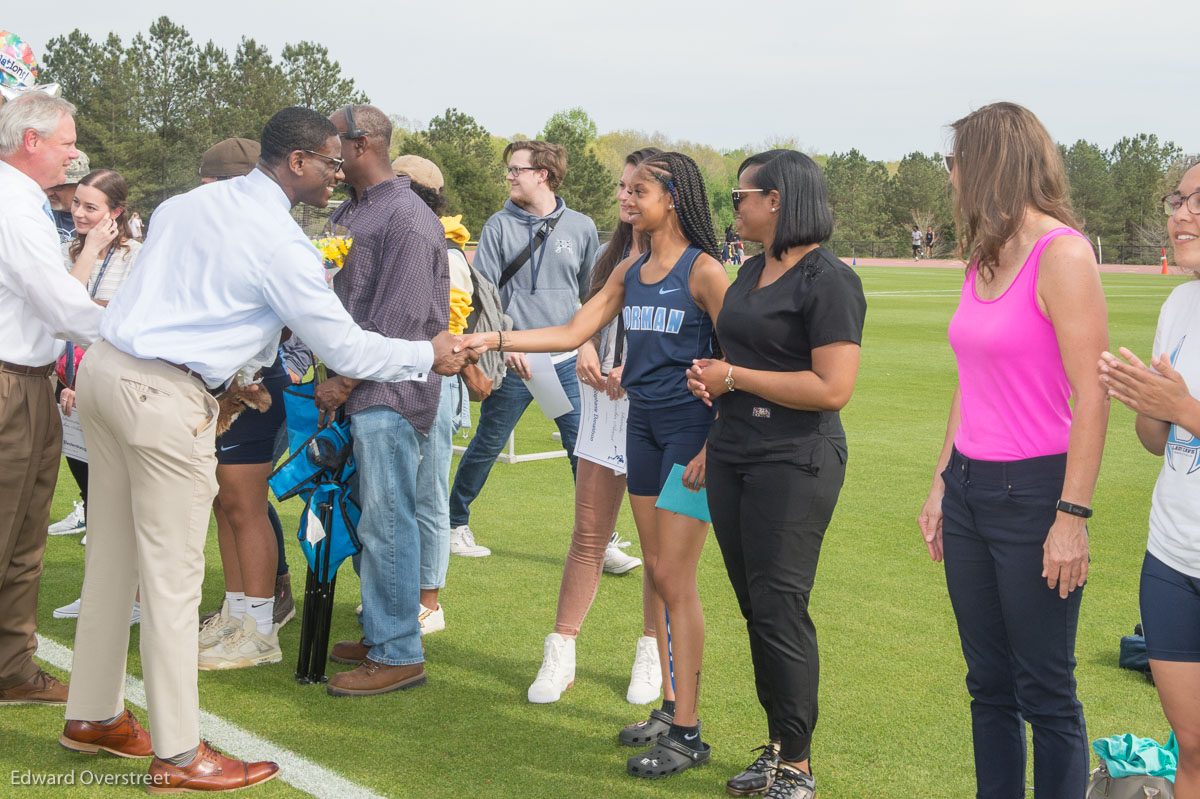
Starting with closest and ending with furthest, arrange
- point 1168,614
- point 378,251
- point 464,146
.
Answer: point 1168,614
point 378,251
point 464,146

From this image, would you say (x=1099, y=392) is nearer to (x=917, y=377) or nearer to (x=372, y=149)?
(x=372, y=149)

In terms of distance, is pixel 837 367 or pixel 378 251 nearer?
pixel 837 367

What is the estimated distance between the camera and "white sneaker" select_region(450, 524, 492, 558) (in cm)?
659

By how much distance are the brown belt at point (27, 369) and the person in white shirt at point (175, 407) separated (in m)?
0.72

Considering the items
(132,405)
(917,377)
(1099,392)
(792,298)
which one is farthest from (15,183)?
(917,377)

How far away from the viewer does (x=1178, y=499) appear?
264 cm

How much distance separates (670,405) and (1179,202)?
5.99 feet

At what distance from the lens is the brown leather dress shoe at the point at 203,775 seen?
3.60 m

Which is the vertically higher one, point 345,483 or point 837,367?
point 837,367

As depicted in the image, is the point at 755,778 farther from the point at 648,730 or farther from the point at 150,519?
the point at 150,519

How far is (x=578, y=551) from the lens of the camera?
464 centimetres

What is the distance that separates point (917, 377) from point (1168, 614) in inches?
517

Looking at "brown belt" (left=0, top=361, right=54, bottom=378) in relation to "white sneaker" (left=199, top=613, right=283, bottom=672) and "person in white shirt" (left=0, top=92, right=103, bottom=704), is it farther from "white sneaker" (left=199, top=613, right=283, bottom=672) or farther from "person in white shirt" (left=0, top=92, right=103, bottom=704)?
"white sneaker" (left=199, top=613, right=283, bottom=672)

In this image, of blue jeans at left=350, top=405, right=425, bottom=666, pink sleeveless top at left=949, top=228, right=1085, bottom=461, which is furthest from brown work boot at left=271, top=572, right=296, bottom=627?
pink sleeveless top at left=949, top=228, right=1085, bottom=461
